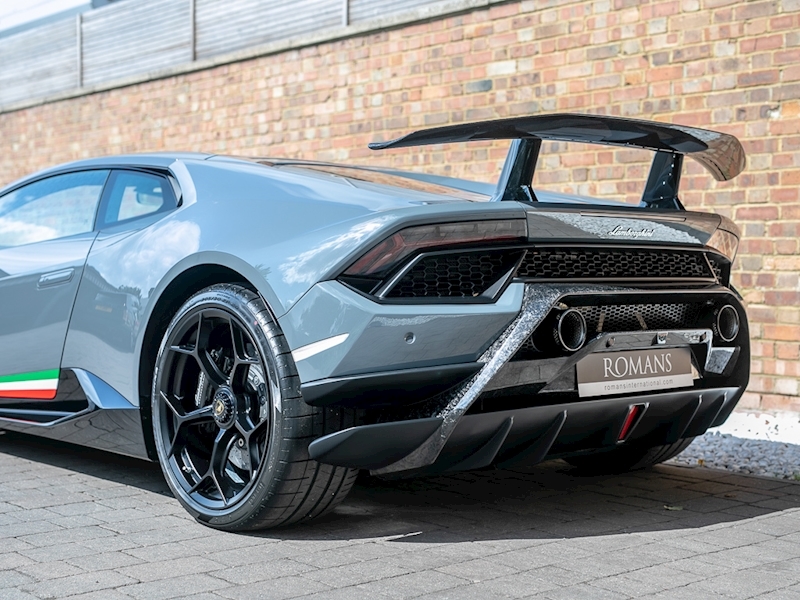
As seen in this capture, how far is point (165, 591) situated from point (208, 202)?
145 cm

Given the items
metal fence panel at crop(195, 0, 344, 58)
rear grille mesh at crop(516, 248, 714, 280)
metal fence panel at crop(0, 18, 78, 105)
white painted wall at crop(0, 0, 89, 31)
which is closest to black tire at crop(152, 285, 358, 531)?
rear grille mesh at crop(516, 248, 714, 280)

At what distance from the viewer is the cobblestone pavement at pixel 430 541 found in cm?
299

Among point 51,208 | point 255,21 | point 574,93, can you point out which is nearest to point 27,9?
point 255,21

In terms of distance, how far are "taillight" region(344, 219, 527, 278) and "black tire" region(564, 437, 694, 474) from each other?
5.63 ft

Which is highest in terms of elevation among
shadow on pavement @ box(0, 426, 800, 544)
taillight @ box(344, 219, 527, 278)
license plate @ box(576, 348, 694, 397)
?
taillight @ box(344, 219, 527, 278)

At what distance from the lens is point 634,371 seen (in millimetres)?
3639

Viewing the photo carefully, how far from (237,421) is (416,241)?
91 centimetres

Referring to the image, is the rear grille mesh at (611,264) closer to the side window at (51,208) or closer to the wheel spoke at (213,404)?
the wheel spoke at (213,404)

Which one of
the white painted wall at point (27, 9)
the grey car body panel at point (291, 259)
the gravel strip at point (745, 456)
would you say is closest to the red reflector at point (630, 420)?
the grey car body panel at point (291, 259)

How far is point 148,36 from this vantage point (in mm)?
11547

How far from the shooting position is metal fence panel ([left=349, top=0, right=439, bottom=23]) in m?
8.46

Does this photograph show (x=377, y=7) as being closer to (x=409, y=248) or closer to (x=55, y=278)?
(x=55, y=278)

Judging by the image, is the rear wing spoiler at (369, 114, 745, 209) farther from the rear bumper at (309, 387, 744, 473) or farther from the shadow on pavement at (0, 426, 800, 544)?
the shadow on pavement at (0, 426, 800, 544)

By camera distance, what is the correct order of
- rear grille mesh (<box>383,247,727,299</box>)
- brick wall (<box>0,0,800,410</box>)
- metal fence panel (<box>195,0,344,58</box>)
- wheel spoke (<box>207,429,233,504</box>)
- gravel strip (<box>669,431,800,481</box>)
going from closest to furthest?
1. rear grille mesh (<box>383,247,727,299</box>)
2. wheel spoke (<box>207,429,233,504</box>)
3. gravel strip (<box>669,431,800,481</box>)
4. brick wall (<box>0,0,800,410</box>)
5. metal fence panel (<box>195,0,344,58</box>)
